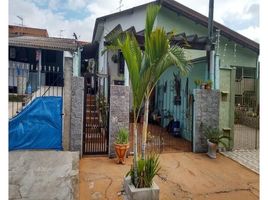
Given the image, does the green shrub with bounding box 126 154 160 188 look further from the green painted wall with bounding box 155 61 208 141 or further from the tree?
the green painted wall with bounding box 155 61 208 141

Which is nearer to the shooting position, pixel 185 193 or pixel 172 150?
pixel 185 193

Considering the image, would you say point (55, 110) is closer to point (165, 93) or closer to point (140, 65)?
point (140, 65)

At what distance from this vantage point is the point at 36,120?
6.46m

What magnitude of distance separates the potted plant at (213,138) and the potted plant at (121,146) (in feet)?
8.81

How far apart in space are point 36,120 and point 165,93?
6.81 metres

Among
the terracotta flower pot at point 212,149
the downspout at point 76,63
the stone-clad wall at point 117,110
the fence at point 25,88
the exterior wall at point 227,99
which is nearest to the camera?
the stone-clad wall at point 117,110

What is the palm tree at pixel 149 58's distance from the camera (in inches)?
147

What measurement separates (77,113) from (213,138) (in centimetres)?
418

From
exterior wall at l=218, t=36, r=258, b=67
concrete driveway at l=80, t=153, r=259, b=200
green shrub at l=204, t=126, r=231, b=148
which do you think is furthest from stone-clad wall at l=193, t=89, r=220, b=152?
exterior wall at l=218, t=36, r=258, b=67

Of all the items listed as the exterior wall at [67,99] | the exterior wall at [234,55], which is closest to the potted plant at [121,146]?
the exterior wall at [67,99]

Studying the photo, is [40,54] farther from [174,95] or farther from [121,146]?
[121,146]

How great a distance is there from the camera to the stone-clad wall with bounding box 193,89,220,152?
291 inches

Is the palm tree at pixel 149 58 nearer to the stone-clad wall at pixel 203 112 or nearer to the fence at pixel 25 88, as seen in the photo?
the stone-clad wall at pixel 203 112
